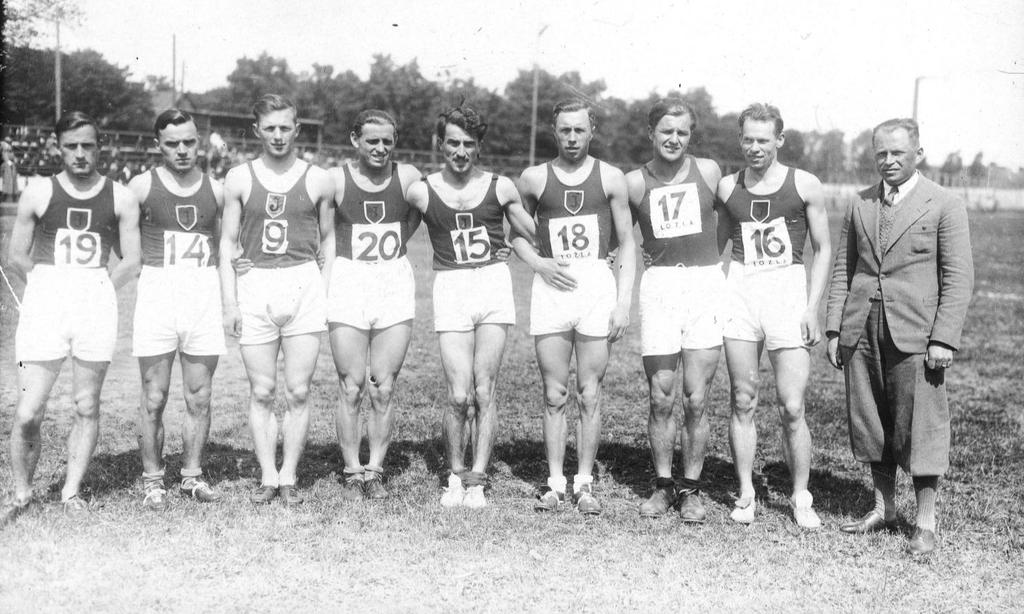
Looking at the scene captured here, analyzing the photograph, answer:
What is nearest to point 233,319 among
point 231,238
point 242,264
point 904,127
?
point 242,264

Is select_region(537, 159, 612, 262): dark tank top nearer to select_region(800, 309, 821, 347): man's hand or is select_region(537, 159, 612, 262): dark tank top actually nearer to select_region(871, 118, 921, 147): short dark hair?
select_region(800, 309, 821, 347): man's hand

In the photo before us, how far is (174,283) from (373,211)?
4.18 ft

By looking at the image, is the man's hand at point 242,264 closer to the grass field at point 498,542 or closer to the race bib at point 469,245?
the race bib at point 469,245

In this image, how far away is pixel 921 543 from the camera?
4.73 metres

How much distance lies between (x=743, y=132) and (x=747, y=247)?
70cm

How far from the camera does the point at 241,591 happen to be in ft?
13.2

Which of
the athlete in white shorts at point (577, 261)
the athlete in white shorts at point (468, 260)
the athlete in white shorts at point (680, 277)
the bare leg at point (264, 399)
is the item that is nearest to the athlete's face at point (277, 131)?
the athlete in white shorts at point (468, 260)

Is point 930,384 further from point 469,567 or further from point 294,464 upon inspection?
point 294,464

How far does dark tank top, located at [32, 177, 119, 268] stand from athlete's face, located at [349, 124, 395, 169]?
1.51 m

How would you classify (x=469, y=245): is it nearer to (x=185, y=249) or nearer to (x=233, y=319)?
(x=233, y=319)

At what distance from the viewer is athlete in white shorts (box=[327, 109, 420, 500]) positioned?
17.5ft

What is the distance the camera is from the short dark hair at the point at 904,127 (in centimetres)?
487

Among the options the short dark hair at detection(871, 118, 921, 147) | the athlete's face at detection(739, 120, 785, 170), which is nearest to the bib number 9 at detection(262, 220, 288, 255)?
the athlete's face at detection(739, 120, 785, 170)

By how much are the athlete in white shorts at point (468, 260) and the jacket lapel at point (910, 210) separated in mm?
2165
